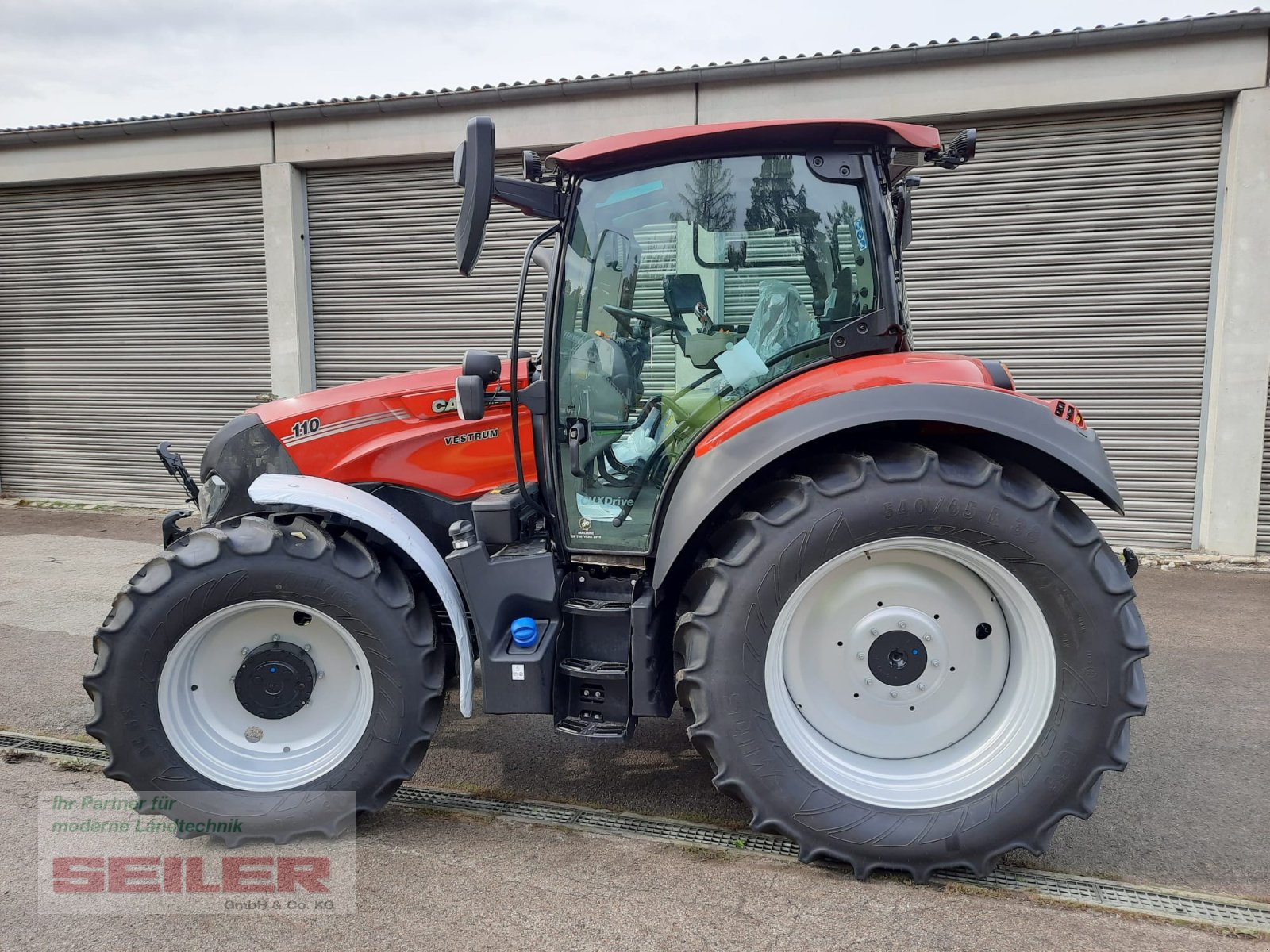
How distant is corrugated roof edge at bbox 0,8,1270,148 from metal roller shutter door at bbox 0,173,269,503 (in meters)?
0.54

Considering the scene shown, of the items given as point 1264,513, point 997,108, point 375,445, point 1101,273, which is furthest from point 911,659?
point 1264,513

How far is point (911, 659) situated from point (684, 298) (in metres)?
1.35

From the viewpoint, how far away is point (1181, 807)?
9.95 ft

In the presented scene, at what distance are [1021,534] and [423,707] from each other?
192cm

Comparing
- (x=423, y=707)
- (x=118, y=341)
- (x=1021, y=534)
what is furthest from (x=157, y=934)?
(x=118, y=341)

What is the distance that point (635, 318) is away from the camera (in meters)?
2.87

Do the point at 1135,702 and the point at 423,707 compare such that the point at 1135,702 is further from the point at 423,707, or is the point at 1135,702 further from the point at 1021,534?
the point at 423,707

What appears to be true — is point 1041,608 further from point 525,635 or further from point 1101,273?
point 1101,273

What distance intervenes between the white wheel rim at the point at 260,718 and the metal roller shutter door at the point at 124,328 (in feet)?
21.3

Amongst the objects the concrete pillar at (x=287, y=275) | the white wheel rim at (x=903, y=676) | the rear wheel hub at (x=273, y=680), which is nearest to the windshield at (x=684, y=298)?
the white wheel rim at (x=903, y=676)

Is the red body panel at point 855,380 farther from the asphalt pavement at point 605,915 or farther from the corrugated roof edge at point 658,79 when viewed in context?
the corrugated roof edge at point 658,79

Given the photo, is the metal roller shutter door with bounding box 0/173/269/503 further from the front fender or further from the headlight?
the front fender

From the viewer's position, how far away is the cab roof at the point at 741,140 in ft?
8.70

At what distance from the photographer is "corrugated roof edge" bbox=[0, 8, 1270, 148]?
6.19m
